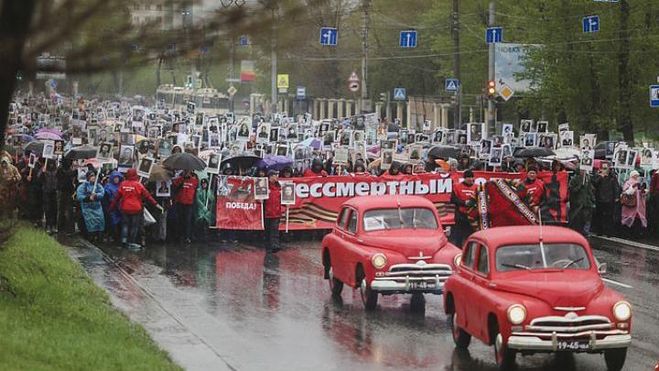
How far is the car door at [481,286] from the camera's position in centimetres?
1448

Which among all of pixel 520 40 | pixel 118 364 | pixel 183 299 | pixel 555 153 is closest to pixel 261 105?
pixel 520 40

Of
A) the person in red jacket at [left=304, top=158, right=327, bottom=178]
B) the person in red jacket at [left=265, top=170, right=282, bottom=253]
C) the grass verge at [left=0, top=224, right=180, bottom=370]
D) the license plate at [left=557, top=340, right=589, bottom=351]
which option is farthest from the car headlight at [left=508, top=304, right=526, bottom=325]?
the person in red jacket at [left=304, top=158, right=327, bottom=178]

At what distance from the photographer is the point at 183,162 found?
94.6 feet

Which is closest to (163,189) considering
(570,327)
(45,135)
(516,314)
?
(45,135)

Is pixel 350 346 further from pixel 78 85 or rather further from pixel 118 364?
pixel 78 85

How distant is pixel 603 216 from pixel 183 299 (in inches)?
520

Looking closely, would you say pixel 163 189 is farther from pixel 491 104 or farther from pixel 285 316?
pixel 491 104

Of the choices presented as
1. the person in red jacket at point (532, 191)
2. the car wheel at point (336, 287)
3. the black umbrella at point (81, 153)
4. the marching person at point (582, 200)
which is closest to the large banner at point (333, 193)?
the marching person at point (582, 200)

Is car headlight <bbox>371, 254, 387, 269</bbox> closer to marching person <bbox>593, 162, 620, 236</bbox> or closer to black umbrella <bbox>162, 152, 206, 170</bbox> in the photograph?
black umbrella <bbox>162, 152, 206, 170</bbox>

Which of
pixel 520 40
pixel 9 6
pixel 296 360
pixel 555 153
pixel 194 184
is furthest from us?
pixel 520 40

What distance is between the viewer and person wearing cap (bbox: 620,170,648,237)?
29.4 metres

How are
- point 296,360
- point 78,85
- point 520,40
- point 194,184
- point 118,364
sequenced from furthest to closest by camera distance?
point 520,40 → point 194,184 → point 296,360 → point 118,364 → point 78,85

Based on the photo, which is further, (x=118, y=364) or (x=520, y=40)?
(x=520, y=40)

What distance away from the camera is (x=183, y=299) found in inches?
796
